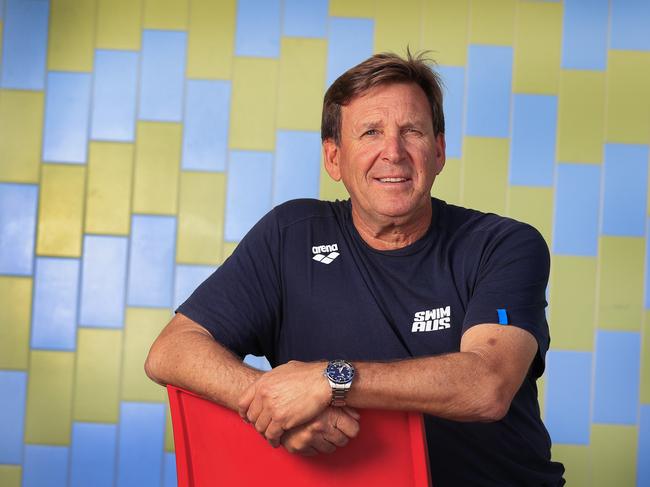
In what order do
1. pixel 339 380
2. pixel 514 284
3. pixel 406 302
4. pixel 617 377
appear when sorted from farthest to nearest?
pixel 617 377
pixel 406 302
pixel 514 284
pixel 339 380

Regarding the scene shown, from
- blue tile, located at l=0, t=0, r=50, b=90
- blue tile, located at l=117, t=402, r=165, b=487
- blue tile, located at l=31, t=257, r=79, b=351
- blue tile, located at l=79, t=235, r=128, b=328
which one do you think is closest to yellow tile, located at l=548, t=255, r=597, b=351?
blue tile, located at l=117, t=402, r=165, b=487

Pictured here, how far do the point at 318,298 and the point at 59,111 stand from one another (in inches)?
65.9

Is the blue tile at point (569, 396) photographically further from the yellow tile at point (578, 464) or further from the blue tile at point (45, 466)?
the blue tile at point (45, 466)

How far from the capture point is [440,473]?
1.80m

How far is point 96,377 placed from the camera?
3172mm

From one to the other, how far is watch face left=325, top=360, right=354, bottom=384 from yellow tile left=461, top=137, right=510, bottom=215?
1.78m

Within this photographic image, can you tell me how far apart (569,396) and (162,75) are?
184 centimetres

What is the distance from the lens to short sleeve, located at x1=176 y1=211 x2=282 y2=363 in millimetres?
1862

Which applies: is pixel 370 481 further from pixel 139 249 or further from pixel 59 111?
pixel 59 111

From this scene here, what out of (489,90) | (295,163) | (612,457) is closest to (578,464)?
(612,457)

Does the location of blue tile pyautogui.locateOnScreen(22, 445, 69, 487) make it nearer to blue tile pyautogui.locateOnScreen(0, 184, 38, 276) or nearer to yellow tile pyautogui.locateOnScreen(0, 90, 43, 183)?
blue tile pyautogui.locateOnScreen(0, 184, 38, 276)

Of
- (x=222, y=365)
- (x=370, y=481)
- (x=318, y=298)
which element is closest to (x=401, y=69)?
(x=318, y=298)

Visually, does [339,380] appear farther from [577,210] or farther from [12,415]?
[12,415]

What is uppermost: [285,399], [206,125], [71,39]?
[71,39]
